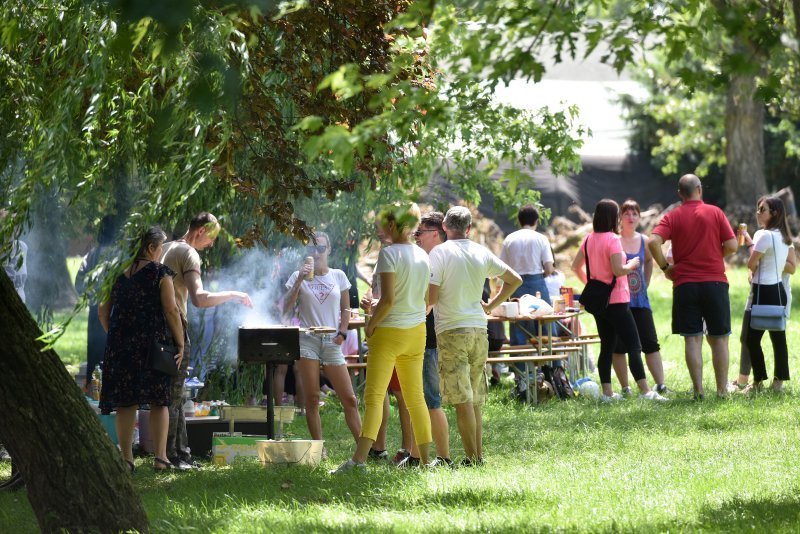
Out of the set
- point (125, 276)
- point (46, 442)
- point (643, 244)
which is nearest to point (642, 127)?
point (643, 244)

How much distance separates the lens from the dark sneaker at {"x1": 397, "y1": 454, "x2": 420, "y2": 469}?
8562 mm

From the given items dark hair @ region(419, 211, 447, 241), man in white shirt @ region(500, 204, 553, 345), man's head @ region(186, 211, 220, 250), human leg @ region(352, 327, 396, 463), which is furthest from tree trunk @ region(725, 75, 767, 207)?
human leg @ region(352, 327, 396, 463)

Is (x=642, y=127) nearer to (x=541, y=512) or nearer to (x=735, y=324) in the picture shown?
(x=735, y=324)

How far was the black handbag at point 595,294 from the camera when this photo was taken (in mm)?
11344

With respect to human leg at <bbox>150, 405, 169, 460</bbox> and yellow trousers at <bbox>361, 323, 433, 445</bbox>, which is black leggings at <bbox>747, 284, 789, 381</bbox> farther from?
human leg at <bbox>150, 405, 169, 460</bbox>

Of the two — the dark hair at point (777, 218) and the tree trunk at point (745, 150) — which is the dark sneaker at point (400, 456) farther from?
the tree trunk at point (745, 150)

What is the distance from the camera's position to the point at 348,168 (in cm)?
457

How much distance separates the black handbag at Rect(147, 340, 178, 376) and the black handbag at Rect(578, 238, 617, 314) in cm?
436

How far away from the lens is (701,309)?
11.0 meters

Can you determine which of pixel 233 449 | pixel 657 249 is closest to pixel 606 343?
pixel 657 249

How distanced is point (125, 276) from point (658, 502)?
400 centimetres

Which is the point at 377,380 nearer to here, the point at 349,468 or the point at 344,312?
the point at 349,468

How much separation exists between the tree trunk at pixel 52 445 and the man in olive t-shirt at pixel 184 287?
2434mm

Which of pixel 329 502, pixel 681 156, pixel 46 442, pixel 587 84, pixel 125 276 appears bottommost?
pixel 329 502
